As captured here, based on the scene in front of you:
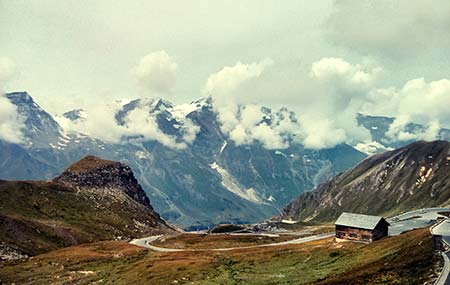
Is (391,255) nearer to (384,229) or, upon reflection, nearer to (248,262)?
(248,262)

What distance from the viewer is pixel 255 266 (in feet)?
344

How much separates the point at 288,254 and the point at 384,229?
3069 centimetres

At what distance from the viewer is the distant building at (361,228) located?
124438 millimetres

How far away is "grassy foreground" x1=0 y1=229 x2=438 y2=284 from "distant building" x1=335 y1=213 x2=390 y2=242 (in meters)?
8.53

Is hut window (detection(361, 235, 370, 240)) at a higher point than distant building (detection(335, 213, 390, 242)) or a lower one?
lower

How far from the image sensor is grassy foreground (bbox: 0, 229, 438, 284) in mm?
65562

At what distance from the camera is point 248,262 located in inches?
4343

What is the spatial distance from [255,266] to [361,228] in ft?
114

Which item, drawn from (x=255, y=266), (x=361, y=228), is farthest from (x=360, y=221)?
(x=255, y=266)

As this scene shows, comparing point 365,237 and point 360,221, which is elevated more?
point 360,221

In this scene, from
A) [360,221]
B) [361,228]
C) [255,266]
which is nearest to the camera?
[255,266]

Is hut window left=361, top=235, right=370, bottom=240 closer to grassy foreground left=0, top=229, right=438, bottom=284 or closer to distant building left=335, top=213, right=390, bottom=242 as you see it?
distant building left=335, top=213, right=390, bottom=242

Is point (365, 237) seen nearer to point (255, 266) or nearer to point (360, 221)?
point (360, 221)

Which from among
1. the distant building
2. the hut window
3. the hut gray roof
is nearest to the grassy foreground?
the hut window
